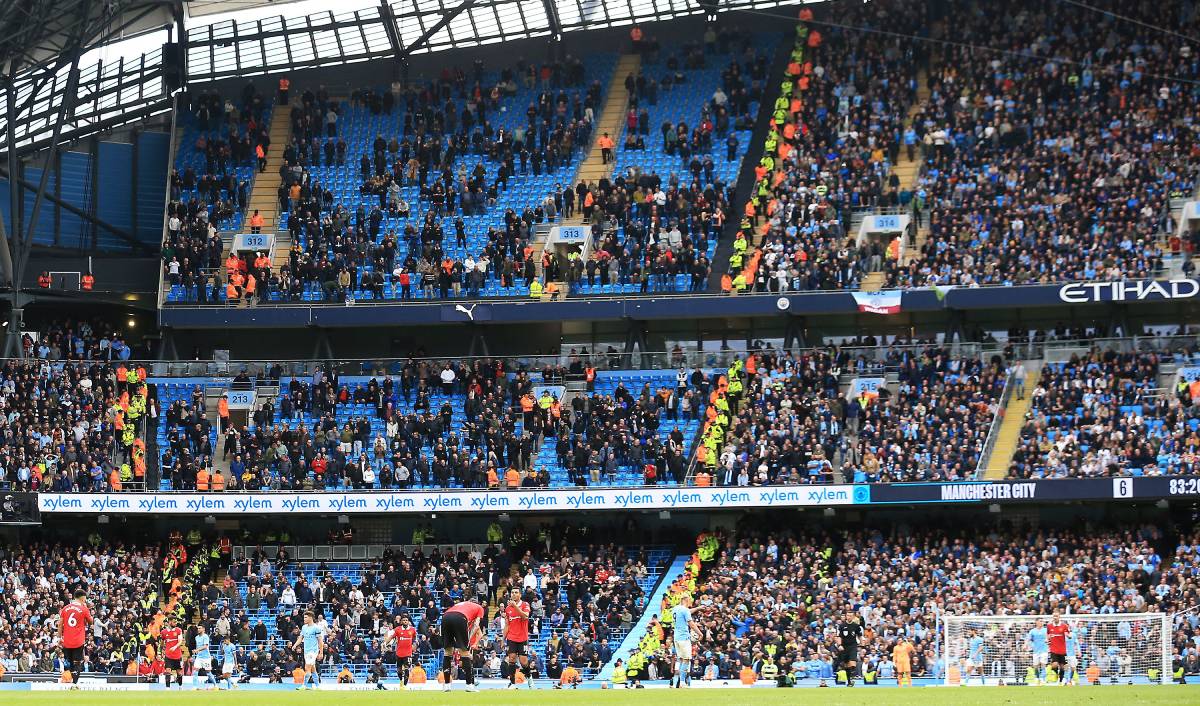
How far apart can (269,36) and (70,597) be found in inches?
845

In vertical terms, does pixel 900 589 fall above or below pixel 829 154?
below

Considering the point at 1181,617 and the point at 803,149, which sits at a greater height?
the point at 803,149

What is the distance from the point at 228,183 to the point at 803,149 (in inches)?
708

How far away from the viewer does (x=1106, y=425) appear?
4347 cm

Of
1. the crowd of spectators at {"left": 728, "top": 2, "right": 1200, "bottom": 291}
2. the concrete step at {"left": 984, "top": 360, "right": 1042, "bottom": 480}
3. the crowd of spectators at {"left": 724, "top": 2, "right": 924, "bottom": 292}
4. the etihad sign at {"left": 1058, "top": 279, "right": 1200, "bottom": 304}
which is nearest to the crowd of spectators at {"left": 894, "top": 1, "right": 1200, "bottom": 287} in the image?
the crowd of spectators at {"left": 728, "top": 2, "right": 1200, "bottom": 291}

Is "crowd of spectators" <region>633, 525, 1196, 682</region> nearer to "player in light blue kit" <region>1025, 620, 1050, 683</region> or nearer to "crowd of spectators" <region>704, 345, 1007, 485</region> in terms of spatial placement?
"crowd of spectators" <region>704, 345, 1007, 485</region>

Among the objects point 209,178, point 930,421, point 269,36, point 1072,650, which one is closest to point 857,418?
point 930,421

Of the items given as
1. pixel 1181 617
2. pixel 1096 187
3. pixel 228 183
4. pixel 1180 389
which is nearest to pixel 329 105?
pixel 228 183

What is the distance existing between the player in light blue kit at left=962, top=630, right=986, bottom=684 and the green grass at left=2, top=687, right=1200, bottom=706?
3428 millimetres

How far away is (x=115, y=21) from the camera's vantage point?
53562 mm

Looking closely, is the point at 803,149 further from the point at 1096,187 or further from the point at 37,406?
the point at 37,406

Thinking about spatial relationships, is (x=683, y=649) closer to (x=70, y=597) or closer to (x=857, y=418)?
(x=857, y=418)

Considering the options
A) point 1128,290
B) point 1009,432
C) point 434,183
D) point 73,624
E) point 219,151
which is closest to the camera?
point 73,624

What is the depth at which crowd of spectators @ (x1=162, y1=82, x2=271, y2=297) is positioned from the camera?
177 feet
